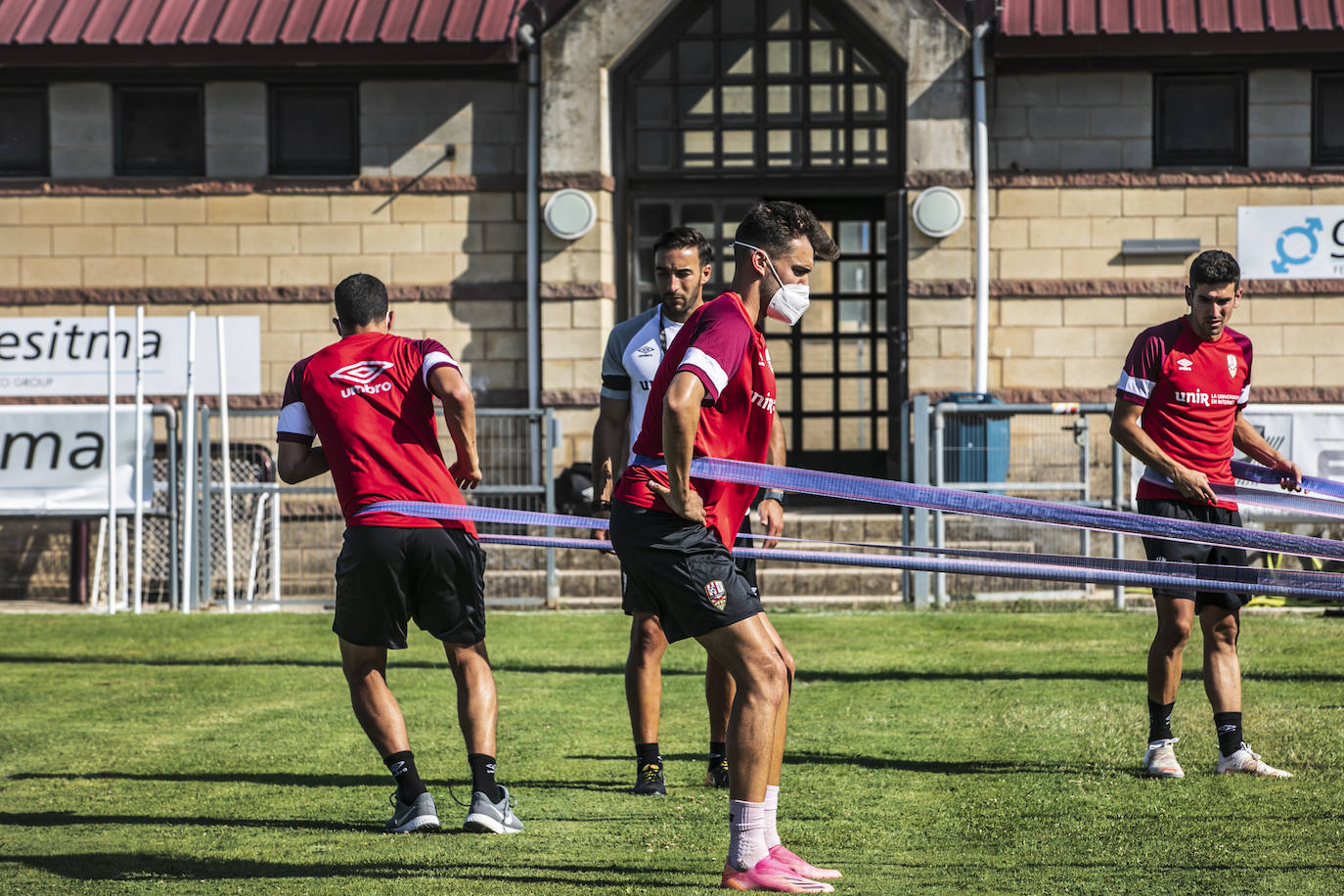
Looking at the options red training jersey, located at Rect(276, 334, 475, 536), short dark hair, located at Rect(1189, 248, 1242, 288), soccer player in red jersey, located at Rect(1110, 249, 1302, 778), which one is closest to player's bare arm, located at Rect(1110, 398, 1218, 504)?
soccer player in red jersey, located at Rect(1110, 249, 1302, 778)

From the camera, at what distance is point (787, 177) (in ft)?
56.5

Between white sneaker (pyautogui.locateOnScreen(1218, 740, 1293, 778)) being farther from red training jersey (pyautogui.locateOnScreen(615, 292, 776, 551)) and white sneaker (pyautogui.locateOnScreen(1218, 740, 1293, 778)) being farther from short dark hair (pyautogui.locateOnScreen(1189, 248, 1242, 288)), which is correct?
red training jersey (pyautogui.locateOnScreen(615, 292, 776, 551))

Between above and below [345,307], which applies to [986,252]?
above

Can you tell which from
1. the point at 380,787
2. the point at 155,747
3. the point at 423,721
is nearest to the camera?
the point at 380,787

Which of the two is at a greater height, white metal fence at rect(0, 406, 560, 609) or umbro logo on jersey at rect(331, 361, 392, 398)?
umbro logo on jersey at rect(331, 361, 392, 398)

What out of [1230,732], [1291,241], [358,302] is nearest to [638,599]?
[358,302]

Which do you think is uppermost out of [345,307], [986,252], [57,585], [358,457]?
[986,252]

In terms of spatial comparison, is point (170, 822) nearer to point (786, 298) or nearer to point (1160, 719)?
point (786, 298)

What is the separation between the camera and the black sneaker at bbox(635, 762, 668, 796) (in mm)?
6863

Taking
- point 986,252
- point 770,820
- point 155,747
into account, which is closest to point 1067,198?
point 986,252

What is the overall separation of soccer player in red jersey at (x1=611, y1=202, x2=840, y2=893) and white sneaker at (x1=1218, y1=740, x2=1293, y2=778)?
9.01ft

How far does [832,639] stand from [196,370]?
7996 mm

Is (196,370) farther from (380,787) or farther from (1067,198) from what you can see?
(380,787)

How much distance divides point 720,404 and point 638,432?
66.1 inches
